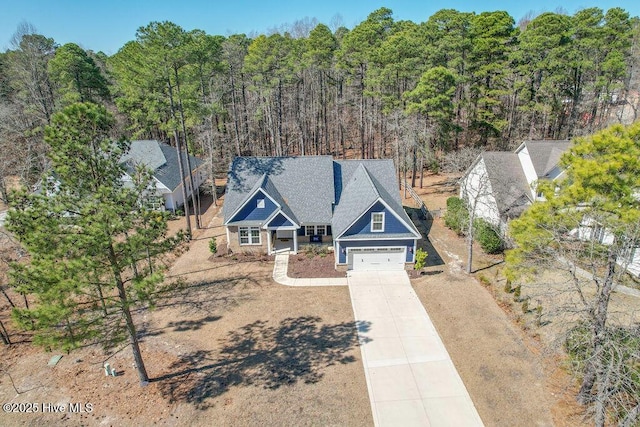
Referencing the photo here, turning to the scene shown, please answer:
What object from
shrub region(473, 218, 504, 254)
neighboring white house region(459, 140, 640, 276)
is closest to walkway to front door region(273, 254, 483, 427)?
shrub region(473, 218, 504, 254)

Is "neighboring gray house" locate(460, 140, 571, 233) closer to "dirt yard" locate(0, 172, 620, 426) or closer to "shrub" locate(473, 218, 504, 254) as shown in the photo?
"shrub" locate(473, 218, 504, 254)

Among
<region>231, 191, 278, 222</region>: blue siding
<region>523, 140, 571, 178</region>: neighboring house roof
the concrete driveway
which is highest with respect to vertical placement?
<region>523, 140, 571, 178</region>: neighboring house roof

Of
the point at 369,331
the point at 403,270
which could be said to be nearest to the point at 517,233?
the point at 369,331

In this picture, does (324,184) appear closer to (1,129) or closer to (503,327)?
(503,327)

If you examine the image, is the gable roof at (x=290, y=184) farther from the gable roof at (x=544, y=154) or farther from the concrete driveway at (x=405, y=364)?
the gable roof at (x=544, y=154)

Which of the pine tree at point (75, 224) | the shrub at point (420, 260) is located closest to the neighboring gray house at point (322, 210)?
the shrub at point (420, 260)

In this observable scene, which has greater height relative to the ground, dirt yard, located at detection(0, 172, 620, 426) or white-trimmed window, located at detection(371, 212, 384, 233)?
white-trimmed window, located at detection(371, 212, 384, 233)

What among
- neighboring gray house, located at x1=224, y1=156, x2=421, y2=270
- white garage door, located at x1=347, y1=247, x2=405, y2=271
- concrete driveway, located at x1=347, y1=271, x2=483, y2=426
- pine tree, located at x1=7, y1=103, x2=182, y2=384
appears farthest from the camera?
white garage door, located at x1=347, y1=247, x2=405, y2=271
